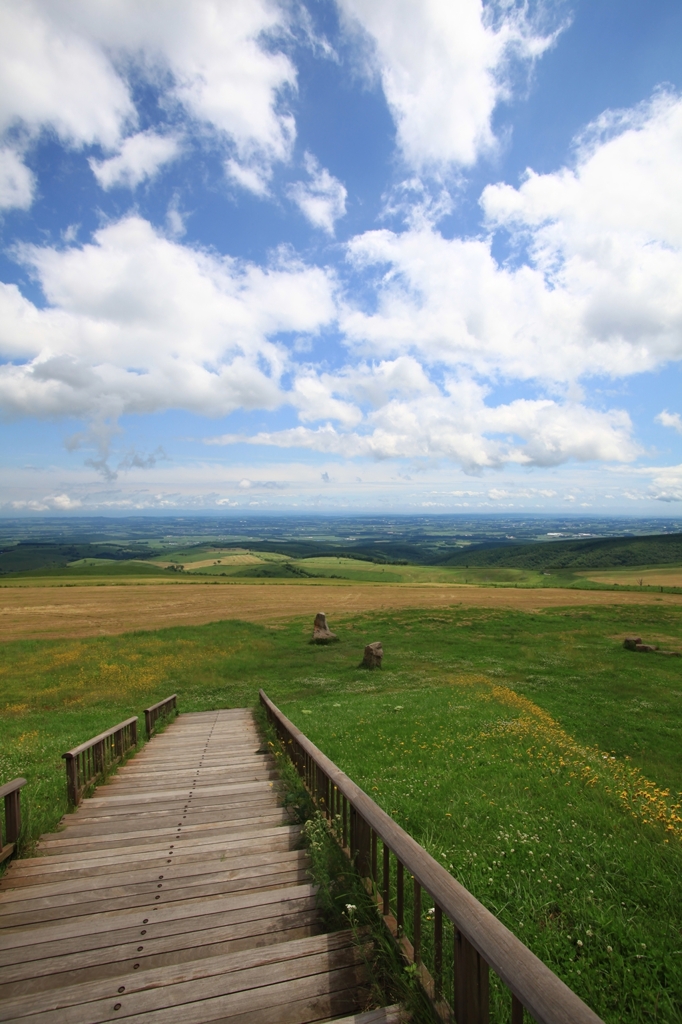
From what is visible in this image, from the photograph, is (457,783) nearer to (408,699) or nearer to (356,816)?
(356,816)

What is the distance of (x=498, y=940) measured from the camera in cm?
229

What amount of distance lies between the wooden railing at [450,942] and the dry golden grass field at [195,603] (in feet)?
105

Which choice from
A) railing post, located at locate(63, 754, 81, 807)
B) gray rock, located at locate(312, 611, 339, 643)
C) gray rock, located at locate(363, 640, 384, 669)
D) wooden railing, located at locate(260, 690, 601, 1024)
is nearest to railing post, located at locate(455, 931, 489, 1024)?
wooden railing, located at locate(260, 690, 601, 1024)

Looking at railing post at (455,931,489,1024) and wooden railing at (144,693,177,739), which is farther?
wooden railing at (144,693,177,739)

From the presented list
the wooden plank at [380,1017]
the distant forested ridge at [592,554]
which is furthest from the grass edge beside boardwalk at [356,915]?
the distant forested ridge at [592,554]

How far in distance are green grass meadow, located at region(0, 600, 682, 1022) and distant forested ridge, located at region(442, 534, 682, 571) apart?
125983 millimetres

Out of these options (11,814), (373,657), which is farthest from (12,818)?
(373,657)

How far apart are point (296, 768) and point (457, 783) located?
8.86 ft

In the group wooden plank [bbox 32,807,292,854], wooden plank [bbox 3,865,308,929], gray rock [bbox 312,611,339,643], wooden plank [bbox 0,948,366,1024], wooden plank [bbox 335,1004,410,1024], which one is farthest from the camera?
gray rock [bbox 312,611,339,643]

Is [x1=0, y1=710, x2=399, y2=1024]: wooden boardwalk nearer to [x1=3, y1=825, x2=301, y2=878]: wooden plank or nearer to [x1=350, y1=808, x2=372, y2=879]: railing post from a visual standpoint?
[x1=3, y1=825, x2=301, y2=878]: wooden plank

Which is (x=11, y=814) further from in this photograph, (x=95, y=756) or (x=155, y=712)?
(x=155, y=712)

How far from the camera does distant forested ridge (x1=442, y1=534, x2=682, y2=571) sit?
147 m

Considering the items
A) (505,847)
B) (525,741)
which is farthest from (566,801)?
(525,741)

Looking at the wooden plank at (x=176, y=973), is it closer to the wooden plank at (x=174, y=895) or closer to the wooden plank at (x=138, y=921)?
the wooden plank at (x=138, y=921)
